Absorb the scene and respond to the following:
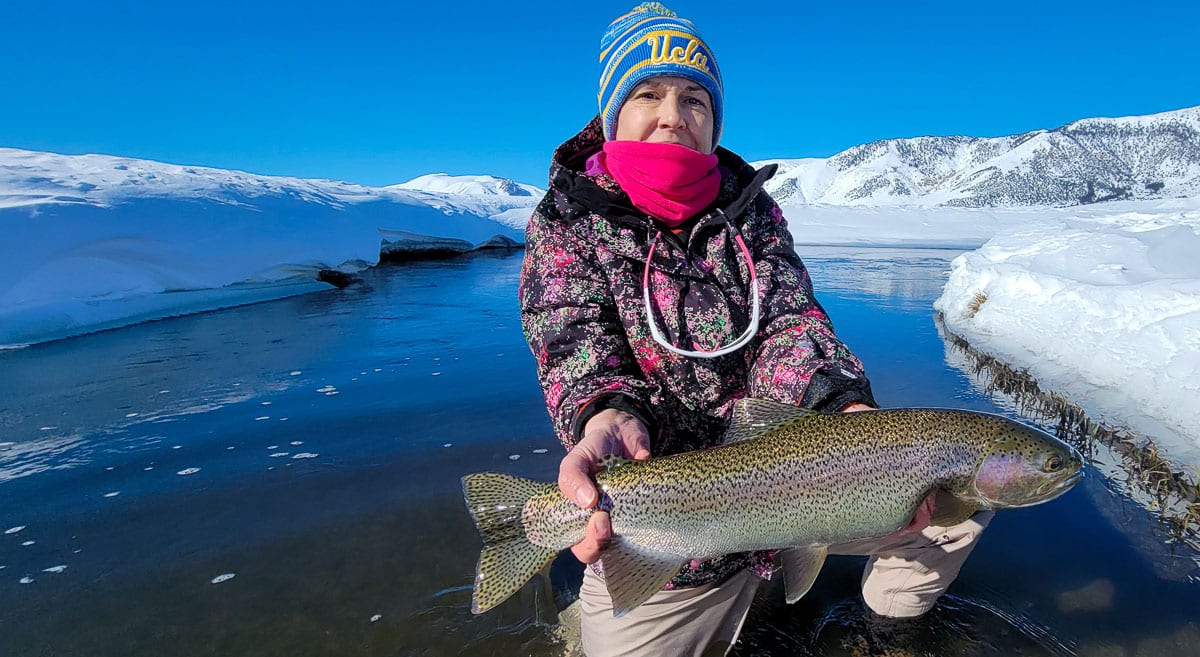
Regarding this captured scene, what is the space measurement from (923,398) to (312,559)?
594cm

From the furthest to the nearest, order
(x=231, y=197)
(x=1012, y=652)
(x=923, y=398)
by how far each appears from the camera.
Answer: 1. (x=231, y=197)
2. (x=923, y=398)
3. (x=1012, y=652)

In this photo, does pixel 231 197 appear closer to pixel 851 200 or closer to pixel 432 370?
pixel 432 370

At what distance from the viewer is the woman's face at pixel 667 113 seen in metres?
2.87

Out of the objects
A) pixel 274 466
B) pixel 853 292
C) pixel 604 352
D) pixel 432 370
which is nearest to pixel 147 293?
pixel 432 370

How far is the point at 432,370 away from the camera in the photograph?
8297 millimetres

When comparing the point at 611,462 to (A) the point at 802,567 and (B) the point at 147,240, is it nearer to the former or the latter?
(A) the point at 802,567

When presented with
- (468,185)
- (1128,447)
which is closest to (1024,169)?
(468,185)

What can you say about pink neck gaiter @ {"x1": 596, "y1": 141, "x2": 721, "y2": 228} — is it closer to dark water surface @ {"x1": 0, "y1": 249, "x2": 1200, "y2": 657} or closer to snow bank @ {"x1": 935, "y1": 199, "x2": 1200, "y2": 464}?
dark water surface @ {"x1": 0, "y1": 249, "x2": 1200, "y2": 657}

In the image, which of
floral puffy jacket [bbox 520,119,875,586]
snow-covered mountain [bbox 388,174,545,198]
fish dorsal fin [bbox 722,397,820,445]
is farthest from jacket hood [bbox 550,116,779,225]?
snow-covered mountain [bbox 388,174,545,198]

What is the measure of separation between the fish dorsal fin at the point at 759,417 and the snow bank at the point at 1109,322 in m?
4.09

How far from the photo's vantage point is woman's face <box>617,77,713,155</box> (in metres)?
2.87

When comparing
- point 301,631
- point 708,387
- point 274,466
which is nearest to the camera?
point 708,387

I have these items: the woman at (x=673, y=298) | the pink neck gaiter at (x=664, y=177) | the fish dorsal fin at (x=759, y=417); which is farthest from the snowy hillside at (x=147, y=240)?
the fish dorsal fin at (x=759, y=417)

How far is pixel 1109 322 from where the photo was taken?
6.41m
